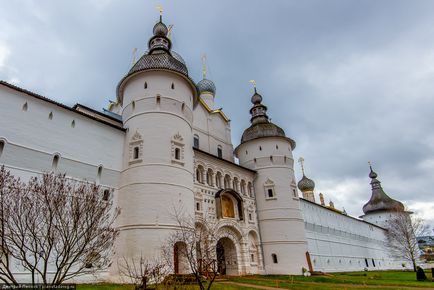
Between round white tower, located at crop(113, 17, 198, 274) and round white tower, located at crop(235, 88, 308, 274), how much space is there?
931 cm

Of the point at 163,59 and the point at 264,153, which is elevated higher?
the point at 163,59

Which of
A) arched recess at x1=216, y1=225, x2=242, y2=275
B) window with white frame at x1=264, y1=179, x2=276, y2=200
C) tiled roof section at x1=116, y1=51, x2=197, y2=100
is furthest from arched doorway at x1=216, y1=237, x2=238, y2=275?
tiled roof section at x1=116, y1=51, x2=197, y2=100

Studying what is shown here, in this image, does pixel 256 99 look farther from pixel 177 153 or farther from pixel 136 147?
pixel 136 147

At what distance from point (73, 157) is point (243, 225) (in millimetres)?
13743

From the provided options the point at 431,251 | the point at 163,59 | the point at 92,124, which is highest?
the point at 163,59

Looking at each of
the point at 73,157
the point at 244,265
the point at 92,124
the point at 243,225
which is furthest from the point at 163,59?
the point at 244,265

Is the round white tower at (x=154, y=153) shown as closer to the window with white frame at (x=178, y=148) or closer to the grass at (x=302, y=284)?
the window with white frame at (x=178, y=148)

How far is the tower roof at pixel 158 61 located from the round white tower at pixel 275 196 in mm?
9023

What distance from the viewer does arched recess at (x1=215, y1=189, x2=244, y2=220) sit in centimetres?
2223

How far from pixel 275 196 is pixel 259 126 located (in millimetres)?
7021

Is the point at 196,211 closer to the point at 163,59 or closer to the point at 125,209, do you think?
the point at 125,209

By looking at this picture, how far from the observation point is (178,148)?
19.1 metres

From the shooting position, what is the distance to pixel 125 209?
17.2 metres

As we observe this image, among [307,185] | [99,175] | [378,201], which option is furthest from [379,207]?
[99,175]
